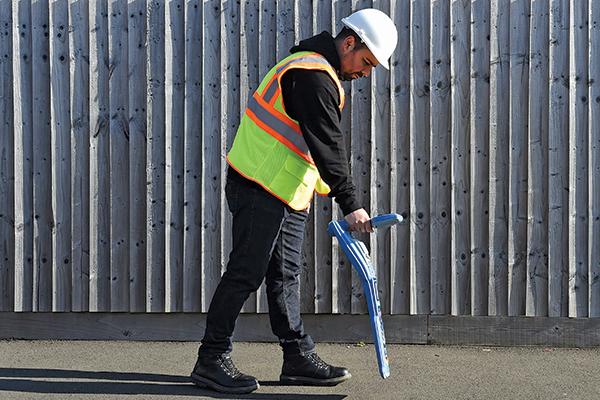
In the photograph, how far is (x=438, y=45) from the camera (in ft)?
19.5

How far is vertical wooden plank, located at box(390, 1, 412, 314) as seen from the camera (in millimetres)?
5965

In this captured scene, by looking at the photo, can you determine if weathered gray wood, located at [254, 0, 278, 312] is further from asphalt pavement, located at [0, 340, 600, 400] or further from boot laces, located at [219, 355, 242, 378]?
boot laces, located at [219, 355, 242, 378]

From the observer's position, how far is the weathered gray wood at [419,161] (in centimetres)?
596

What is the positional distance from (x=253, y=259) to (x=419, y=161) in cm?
155

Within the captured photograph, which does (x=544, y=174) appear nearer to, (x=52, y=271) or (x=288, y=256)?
(x=288, y=256)

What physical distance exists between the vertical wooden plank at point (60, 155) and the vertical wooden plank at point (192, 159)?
28.2 inches

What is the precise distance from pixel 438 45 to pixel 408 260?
1.30 m

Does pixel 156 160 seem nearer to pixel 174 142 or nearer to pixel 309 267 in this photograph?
pixel 174 142

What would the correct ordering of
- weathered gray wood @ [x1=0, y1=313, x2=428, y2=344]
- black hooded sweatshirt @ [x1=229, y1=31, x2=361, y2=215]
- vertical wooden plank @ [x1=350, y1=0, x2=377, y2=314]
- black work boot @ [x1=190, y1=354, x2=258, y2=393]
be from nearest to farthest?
1. black hooded sweatshirt @ [x1=229, y1=31, x2=361, y2=215]
2. black work boot @ [x1=190, y1=354, x2=258, y2=393]
3. vertical wooden plank @ [x1=350, y1=0, x2=377, y2=314]
4. weathered gray wood @ [x1=0, y1=313, x2=428, y2=344]

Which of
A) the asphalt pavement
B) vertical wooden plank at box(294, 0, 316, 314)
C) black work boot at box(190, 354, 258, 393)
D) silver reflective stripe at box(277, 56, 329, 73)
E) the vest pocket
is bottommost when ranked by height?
the asphalt pavement

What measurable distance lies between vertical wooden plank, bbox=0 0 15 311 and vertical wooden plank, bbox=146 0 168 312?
0.83 metres

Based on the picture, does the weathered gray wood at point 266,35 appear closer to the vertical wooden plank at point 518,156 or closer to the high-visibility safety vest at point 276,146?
the high-visibility safety vest at point 276,146

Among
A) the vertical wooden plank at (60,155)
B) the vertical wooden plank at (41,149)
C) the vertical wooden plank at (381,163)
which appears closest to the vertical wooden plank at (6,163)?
the vertical wooden plank at (41,149)

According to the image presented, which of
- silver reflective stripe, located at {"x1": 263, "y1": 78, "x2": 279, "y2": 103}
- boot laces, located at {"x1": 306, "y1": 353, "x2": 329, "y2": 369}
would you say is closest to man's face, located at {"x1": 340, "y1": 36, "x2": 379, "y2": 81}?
silver reflective stripe, located at {"x1": 263, "y1": 78, "x2": 279, "y2": 103}
